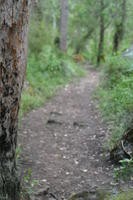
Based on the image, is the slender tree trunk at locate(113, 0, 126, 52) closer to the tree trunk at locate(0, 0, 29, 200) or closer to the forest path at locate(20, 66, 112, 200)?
the forest path at locate(20, 66, 112, 200)

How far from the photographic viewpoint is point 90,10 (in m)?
22.0

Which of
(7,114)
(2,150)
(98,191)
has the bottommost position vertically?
(98,191)

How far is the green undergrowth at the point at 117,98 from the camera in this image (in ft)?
19.4

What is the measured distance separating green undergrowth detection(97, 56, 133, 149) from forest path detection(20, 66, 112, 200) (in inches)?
13.6

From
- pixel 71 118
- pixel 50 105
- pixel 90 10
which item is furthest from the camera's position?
pixel 90 10

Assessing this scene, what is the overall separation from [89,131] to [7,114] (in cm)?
430

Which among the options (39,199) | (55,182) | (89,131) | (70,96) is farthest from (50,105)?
(39,199)

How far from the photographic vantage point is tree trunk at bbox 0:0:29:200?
9.13ft

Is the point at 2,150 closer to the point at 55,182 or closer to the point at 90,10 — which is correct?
the point at 55,182

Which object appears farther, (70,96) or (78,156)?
(70,96)

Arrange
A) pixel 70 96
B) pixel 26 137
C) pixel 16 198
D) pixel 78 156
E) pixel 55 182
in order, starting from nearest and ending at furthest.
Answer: pixel 16 198
pixel 55 182
pixel 78 156
pixel 26 137
pixel 70 96

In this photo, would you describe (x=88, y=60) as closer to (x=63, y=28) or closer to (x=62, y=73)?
(x=63, y=28)

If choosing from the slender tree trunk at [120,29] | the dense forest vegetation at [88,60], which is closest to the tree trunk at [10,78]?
the dense forest vegetation at [88,60]

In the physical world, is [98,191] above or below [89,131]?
above
